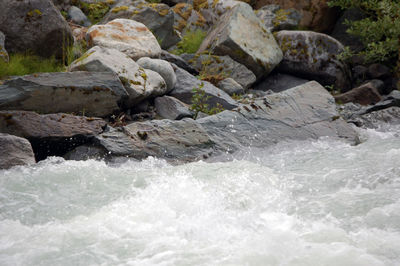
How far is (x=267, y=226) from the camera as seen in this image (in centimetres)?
351

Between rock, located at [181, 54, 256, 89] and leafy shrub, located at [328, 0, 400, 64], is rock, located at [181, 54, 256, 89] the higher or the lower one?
the lower one

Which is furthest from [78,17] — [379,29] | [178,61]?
[379,29]

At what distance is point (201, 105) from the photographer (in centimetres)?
731

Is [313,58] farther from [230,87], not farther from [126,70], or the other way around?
[126,70]

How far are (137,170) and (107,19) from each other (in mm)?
6501

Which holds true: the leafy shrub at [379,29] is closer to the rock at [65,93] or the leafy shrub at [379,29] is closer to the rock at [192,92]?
the rock at [192,92]

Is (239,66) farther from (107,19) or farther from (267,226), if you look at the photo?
(267,226)

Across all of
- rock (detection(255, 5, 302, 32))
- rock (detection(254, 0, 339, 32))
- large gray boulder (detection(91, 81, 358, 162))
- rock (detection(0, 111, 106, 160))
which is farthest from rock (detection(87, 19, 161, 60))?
rock (detection(254, 0, 339, 32))

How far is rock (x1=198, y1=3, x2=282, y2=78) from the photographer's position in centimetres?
991

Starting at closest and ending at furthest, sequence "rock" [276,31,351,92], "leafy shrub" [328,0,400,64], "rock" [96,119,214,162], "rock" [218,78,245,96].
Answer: "rock" [96,119,214,162] → "rock" [218,78,245,96] → "leafy shrub" [328,0,400,64] → "rock" [276,31,351,92]

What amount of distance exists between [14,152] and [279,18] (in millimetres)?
9440

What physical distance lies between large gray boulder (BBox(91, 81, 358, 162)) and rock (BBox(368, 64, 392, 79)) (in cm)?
404

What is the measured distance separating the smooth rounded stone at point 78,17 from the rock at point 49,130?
586 cm

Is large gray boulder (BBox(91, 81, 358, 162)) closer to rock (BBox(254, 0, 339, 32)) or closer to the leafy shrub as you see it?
the leafy shrub
